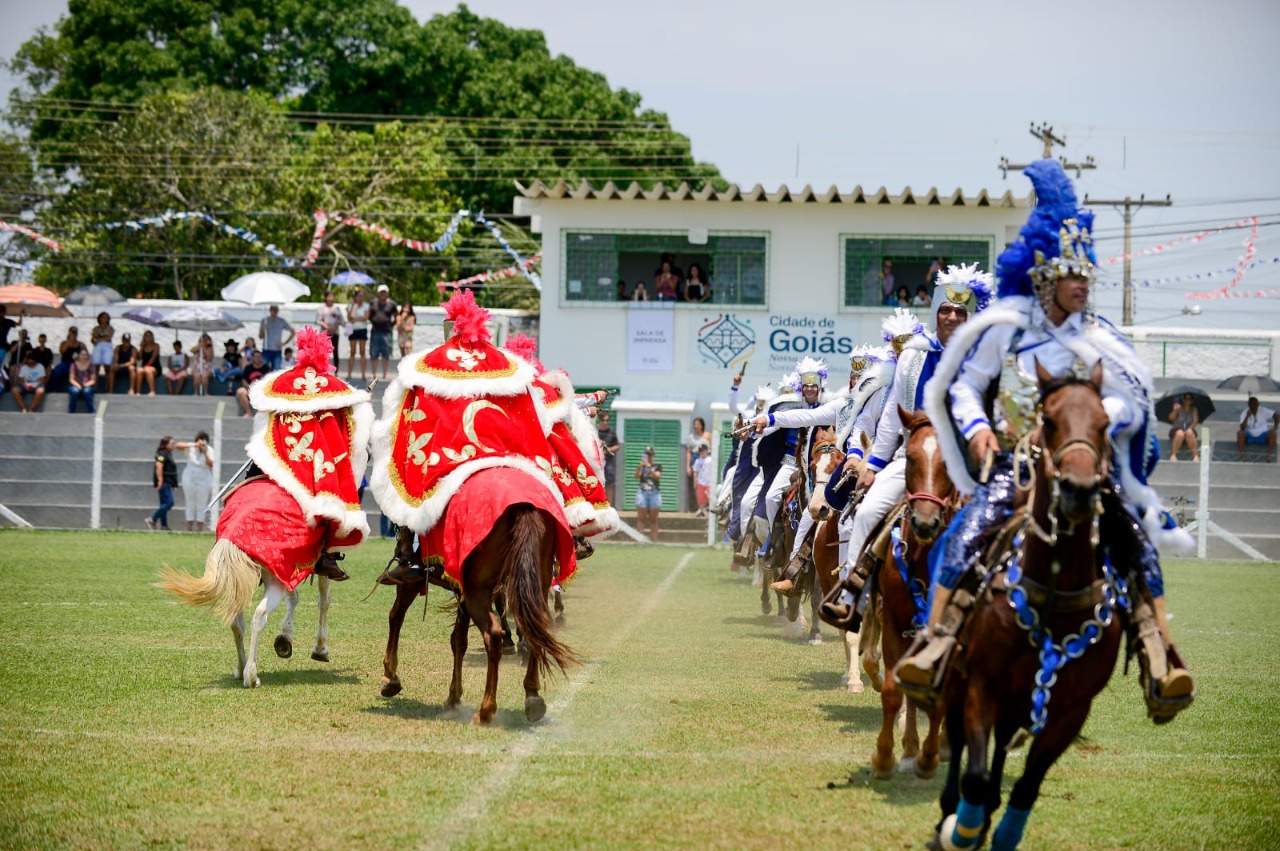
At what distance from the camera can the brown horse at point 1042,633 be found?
227 inches

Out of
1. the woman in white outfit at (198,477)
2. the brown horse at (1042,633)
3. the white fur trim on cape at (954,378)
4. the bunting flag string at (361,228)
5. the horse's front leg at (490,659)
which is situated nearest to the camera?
the brown horse at (1042,633)

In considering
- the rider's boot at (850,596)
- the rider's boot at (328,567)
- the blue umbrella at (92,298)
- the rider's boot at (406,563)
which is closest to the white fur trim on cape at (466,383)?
the rider's boot at (406,563)

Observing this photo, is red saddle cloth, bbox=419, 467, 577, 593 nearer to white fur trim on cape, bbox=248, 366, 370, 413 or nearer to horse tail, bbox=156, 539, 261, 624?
horse tail, bbox=156, 539, 261, 624

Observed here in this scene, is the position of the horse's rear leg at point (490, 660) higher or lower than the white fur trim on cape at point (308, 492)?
lower

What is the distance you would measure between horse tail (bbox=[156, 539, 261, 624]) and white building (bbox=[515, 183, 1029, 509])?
81.4ft

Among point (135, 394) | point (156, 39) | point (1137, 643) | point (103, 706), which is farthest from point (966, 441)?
point (156, 39)

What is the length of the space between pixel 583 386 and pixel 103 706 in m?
26.0

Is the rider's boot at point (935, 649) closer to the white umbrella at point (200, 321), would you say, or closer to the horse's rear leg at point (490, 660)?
the horse's rear leg at point (490, 660)

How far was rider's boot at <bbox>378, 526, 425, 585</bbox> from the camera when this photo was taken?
10.1 meters

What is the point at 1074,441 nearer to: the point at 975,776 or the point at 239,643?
the point at 975,776

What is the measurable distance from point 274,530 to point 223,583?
2.01 feet

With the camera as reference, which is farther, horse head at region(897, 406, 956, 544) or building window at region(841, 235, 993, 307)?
building window at region(841, 235, 993, 307)

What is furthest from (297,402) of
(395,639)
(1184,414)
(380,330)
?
(1184,414)

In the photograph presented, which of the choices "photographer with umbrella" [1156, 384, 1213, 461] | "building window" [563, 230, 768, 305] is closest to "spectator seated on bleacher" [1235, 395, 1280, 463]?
"photographer with umbrella" [1156, 384, 1213, 461]
